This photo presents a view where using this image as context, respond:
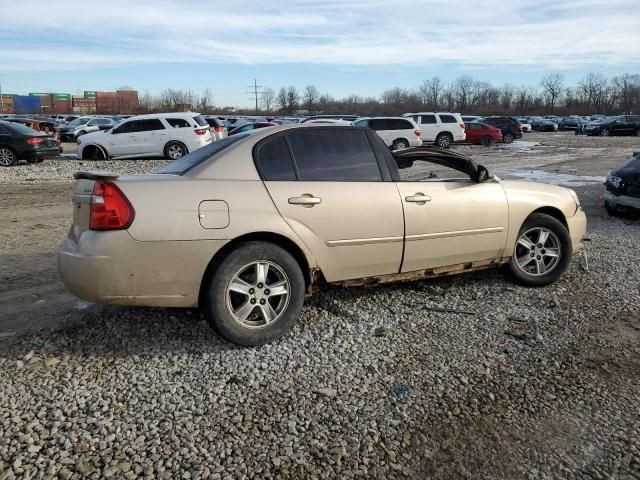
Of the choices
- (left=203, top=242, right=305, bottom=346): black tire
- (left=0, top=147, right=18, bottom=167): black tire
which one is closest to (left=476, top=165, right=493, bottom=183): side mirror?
(left=203, top=242, right=305, bottom=346): black tire

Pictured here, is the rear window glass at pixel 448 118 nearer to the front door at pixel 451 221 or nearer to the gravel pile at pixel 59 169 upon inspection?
the gravel pile at pixel 59 169

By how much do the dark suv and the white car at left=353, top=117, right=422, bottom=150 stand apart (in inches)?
482

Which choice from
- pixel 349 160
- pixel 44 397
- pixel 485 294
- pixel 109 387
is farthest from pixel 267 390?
pixel 485 294

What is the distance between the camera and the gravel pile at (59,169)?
46.8 ft

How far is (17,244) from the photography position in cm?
686

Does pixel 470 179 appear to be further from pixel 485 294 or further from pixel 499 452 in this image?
pixel 499 452

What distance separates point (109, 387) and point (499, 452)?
2.22 m

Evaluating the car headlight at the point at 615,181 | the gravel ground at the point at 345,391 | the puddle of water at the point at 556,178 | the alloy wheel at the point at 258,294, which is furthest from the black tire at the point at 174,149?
the alloy wheel at the point at 258,294

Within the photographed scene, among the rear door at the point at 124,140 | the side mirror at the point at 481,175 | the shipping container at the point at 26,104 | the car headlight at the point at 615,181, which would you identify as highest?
the shipping container at the point at 26,104

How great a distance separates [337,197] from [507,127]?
34.4 m

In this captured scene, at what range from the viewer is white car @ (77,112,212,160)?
1831cm

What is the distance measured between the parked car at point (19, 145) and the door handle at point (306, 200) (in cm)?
1578

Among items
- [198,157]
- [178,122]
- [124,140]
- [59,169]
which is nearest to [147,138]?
[124,140]

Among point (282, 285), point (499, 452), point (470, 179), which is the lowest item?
point (499, 452)
